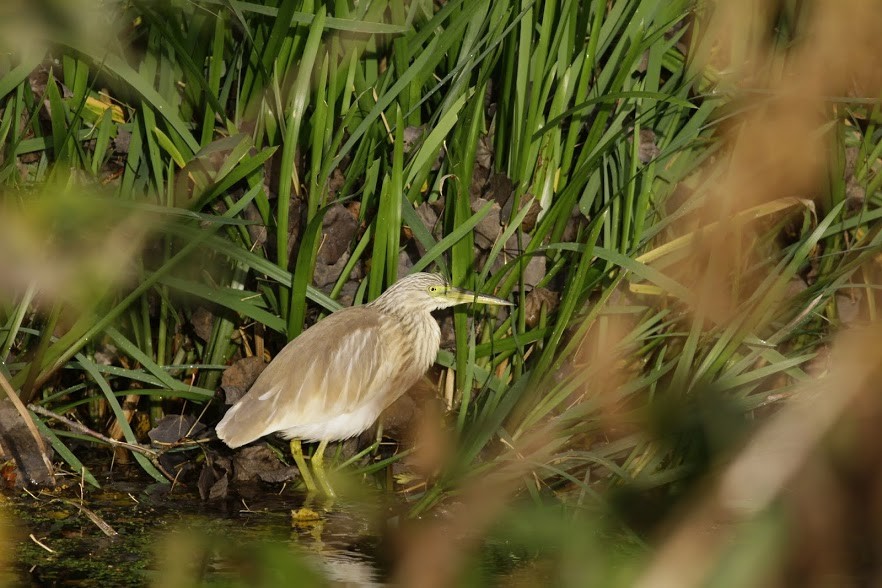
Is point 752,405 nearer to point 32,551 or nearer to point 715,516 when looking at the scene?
point 32,551

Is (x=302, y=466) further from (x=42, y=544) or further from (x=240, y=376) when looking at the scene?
(x=42, y=544)

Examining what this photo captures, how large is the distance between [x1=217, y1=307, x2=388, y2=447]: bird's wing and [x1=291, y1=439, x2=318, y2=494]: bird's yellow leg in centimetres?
17

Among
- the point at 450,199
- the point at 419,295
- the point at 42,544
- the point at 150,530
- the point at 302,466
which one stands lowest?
the point at 302,466

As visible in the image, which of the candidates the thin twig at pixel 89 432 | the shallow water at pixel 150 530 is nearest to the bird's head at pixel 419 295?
the shallow water at pixel 150 530

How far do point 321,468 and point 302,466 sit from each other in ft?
0.23

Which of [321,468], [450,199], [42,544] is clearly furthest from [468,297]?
[42,544]

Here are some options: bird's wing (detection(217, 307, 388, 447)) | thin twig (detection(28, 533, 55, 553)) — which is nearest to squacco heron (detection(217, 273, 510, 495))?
bird's wing (detection(217, 307, 388, 447))

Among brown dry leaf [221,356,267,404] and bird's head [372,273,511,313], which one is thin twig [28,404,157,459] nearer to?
brown dry leaf [221,356,267,404]

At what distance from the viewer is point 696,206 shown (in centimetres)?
403

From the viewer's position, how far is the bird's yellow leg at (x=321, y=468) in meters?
4.00

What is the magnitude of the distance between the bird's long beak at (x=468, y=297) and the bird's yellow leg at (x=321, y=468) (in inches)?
26.8

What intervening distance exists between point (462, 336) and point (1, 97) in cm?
180

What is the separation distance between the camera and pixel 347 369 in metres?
4.17

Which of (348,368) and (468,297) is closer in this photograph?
(468,297)
